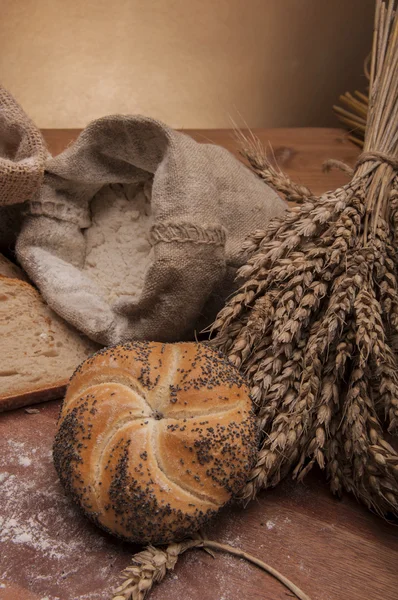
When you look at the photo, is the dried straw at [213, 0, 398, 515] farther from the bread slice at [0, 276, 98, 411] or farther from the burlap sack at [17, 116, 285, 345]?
the bread slice at [0, 276, 98, 411]

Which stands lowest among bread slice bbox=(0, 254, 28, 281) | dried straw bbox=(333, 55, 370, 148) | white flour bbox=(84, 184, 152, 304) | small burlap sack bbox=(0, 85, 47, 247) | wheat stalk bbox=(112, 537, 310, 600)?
wheat stalk bbox=(112, 537, 310, 600)

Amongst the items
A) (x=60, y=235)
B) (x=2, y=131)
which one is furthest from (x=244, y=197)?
(x=2, y=131)

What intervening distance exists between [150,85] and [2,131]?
4.24ft

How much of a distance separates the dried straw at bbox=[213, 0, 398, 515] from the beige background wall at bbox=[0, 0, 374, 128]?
166 cm

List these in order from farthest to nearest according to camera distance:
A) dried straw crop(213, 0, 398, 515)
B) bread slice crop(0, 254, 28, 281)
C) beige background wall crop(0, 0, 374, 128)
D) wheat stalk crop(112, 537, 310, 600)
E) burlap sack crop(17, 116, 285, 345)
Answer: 1. beige background wall crop(0, 0, 374, 128)
2. bread slice crop(0, 254, 28, 281)
3. burlap sack crop(17, 116, 285, 345)
4. dried straw crop(213, 0, 398, 515)
5. wheat stalk crop(112, 537, 310, 600)

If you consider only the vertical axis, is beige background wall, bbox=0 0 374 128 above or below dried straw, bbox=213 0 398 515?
above

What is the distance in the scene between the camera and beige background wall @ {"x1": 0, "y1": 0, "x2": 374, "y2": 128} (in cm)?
265

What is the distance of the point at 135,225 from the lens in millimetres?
1688

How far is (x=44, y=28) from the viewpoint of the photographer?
2.63 metres

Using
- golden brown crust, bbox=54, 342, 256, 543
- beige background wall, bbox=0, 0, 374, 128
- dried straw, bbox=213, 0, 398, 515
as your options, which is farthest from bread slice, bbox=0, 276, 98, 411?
beige background wall, bbox=0, 0, 374, 128

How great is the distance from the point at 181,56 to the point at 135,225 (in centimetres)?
142

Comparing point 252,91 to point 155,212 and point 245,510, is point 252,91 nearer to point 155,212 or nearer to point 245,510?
point 155,212

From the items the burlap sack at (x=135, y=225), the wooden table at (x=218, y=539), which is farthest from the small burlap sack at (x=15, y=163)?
the wooden table at (x=218, y=539)

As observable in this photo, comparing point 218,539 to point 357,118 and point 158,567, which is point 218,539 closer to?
point 158,567
